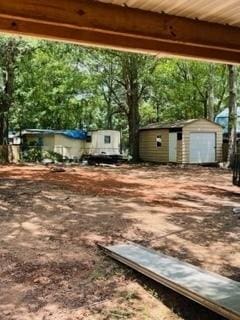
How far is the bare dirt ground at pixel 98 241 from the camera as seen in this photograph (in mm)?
4473

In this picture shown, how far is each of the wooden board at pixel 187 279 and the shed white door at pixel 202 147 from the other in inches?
700

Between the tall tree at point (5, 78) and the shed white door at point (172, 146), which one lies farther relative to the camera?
the shed white door at point (172, 146)

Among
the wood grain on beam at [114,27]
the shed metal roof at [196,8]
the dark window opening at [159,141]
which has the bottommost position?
the dark window opening at [159,141]

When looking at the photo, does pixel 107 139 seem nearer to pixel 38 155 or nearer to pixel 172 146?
pixel 38 155

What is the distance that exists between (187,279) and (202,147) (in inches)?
769

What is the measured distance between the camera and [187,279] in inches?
184

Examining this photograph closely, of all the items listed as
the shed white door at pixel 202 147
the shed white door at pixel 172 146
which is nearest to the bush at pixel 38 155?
the shed white door at pixel 172 146

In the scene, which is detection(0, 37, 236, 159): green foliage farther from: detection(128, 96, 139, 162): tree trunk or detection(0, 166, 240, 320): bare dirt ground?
detection(0, 166, 240, 320): bare dirt ground

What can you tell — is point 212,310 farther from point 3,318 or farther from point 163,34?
point 163,34

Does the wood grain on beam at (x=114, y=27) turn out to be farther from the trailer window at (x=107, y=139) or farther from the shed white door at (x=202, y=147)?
the trailer window at (x=107, y=139)

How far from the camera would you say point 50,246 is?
21.0ft

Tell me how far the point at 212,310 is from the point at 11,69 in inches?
827

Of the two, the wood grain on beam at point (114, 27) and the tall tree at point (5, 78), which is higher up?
the tall tree at point (5, 78)

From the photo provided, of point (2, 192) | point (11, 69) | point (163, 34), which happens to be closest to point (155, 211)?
point (2, 192)
